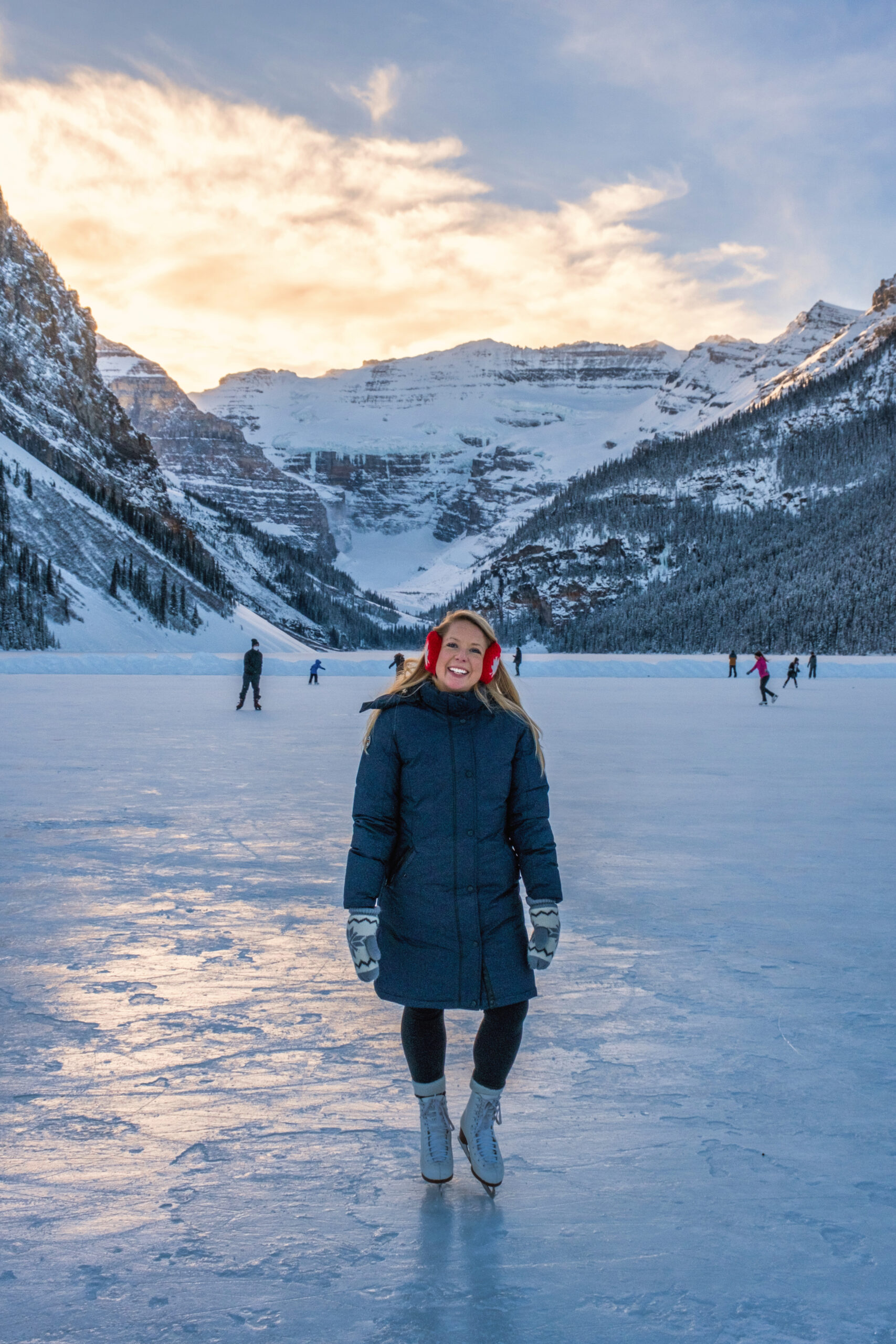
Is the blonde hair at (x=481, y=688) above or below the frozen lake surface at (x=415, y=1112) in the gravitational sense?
above

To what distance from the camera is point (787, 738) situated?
59.1 ft

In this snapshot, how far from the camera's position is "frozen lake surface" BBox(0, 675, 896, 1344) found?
2.63 meters

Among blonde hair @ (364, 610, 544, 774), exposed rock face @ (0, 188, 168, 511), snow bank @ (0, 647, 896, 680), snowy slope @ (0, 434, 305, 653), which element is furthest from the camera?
exposed rock face @ (0, 188, 168, 511)

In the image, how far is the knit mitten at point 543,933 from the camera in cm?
317

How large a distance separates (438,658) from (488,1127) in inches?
60.5

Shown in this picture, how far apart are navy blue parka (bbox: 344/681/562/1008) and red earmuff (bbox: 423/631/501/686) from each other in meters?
0.07

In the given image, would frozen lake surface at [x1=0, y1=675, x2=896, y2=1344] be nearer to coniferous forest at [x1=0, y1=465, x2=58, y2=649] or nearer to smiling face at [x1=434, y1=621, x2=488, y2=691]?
smiling face at [x1=434, y1=621, x2=488, y2=691]

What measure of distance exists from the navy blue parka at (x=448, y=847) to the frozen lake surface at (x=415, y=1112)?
67cm

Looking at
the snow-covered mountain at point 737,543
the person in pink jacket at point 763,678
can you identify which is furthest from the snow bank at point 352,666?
the snow-covered mountain at point 737,543

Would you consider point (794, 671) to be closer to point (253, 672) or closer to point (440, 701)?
point (253, 672)

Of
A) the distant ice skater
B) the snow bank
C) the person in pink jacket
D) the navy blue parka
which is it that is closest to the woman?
the navy blue parka

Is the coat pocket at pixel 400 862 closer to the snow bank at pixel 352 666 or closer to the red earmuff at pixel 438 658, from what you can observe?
the red earmuff at pixel 438 658

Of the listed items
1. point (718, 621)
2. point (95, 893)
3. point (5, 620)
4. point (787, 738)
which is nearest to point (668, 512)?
point (718, 621)

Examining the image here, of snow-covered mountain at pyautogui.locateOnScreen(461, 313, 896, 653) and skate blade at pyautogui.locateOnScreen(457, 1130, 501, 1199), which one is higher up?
snow-covered mountain at pyautogui.locateOnScreen(461, 313, 896, 653)
